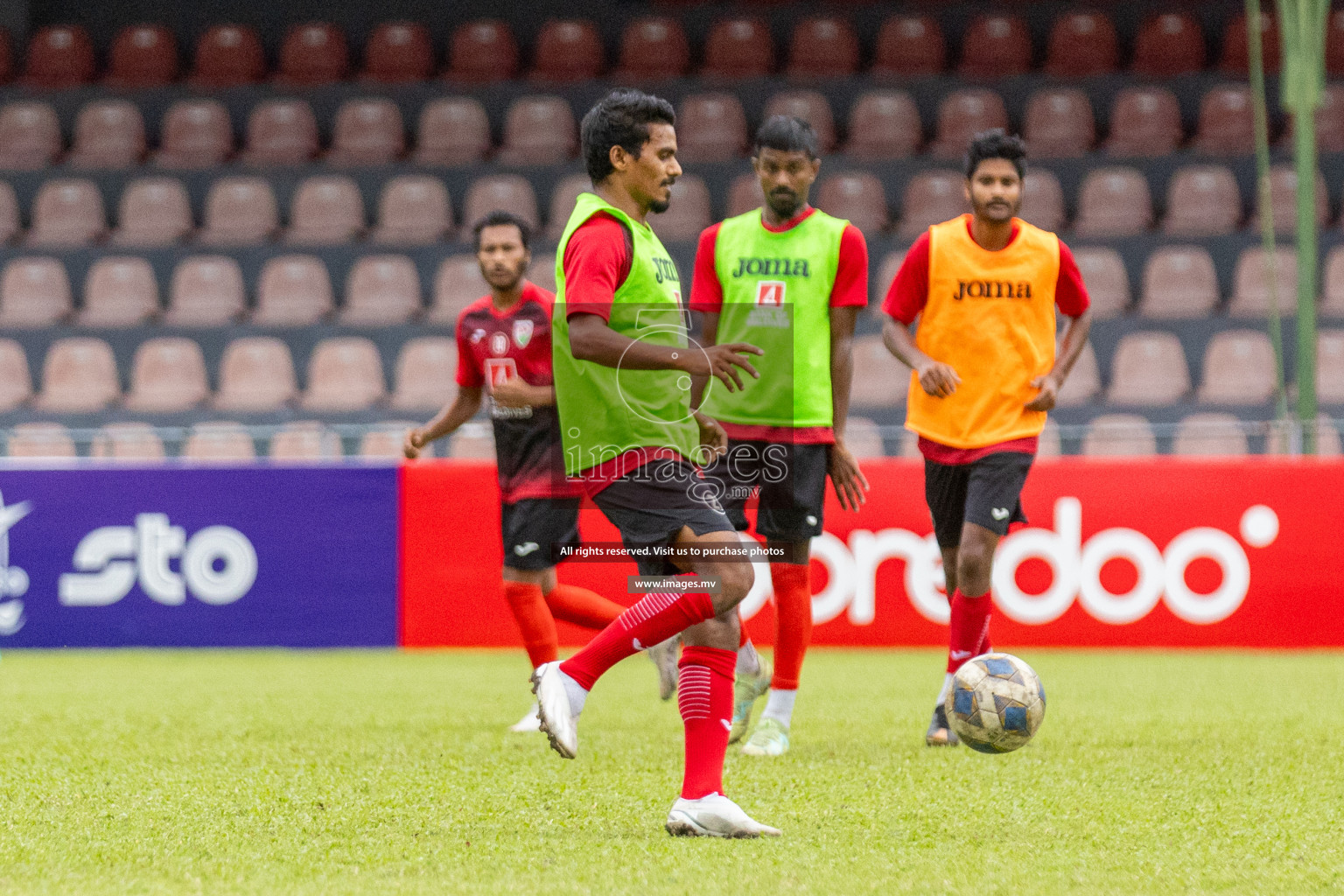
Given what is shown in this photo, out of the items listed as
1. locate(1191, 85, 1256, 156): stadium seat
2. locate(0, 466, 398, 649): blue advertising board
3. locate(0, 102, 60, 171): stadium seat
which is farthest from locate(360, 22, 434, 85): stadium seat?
locate(1191, 85, 1256, 156): stadium seat

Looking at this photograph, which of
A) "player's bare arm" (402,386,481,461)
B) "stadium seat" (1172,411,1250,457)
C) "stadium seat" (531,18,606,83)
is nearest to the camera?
"player's bare arm" (402,386,481,461)

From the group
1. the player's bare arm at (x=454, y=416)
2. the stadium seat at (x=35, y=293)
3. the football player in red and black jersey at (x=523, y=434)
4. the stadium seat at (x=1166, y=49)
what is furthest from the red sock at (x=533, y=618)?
the stadium seat at (x=1166, y=49)

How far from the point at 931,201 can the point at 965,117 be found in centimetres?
117

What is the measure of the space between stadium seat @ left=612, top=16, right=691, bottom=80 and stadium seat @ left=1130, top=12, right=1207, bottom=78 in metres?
4.00

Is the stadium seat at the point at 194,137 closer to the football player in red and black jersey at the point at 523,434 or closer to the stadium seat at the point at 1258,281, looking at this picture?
the stadium seat at the point at 1258,281

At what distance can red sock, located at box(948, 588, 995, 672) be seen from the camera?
5723 mm

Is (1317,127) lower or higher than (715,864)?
higher

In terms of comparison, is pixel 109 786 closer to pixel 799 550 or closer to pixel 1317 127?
pixel 799 550

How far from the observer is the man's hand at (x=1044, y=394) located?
5.63 metres

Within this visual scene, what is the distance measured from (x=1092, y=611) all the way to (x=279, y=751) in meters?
5.20

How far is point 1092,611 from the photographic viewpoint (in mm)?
9250

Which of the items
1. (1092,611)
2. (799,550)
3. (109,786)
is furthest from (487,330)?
(1092,611)

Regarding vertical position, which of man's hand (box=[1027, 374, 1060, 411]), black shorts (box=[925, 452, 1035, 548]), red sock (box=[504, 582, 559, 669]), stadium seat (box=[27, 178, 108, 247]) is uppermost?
stadium seat (box=[27, 178, 108, 247])

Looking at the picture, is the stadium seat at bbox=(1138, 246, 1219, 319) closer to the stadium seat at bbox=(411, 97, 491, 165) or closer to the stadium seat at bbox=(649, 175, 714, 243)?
the stadium seat at bbox=(649, 175, 714, 243)
